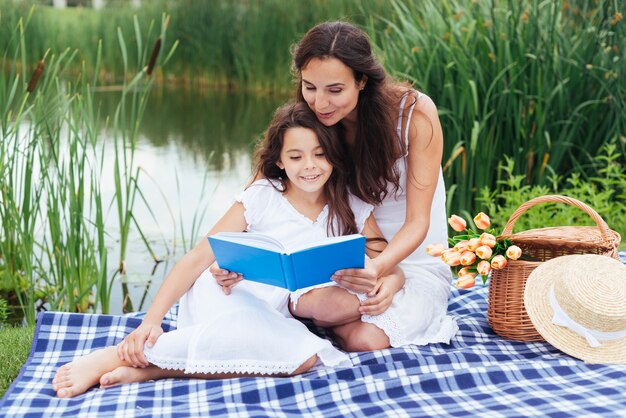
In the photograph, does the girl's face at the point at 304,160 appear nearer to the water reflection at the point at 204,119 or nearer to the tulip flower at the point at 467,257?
the tulip flower at the point at 467,257

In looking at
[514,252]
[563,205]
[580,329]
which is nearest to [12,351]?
[514,252]

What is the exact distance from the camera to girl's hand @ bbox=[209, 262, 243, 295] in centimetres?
264

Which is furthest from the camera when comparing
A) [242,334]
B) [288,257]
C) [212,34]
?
[212,34]

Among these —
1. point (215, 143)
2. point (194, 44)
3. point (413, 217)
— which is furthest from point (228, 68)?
point (413, 217)

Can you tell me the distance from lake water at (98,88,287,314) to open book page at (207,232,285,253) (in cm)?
105

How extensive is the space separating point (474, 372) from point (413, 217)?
584mm

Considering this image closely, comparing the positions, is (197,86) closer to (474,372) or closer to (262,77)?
(262,77)

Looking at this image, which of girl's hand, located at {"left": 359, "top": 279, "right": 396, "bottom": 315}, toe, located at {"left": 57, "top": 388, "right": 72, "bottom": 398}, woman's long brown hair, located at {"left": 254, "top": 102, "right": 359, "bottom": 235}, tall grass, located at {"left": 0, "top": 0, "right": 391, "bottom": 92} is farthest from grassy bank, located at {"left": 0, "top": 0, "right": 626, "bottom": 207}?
tall grass, located at {"left": 0, "top": 0, "right": 391, "bottom": 92}

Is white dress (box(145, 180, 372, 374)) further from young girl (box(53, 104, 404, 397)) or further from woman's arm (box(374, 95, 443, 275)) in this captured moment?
woman's arm (box(374, 95, 443, 275))

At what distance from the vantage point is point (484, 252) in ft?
9.34

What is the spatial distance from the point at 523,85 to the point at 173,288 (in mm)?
2681

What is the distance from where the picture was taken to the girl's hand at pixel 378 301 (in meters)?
2.74

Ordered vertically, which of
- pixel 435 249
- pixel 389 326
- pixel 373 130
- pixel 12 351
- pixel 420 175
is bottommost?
pixel 12 351

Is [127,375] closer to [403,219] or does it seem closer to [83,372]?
[83,372]
